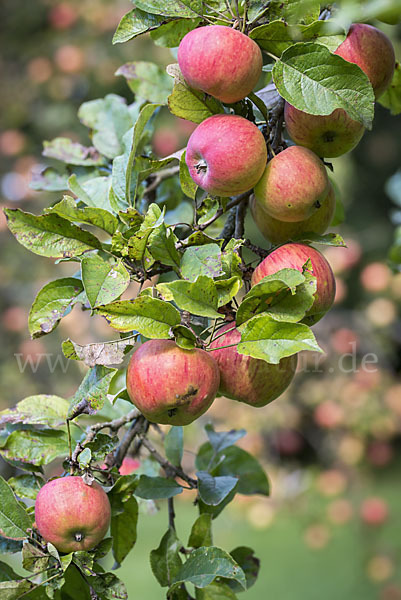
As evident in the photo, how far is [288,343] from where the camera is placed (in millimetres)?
528

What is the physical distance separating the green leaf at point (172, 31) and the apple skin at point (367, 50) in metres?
0.16

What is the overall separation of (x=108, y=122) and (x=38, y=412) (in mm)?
427

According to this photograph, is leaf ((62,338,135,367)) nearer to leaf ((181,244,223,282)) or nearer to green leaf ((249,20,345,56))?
leaf ((181,244,223,282))

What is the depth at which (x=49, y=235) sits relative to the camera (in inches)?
24.4

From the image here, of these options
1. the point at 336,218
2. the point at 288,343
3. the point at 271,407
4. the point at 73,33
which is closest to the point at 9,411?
the point at 288,343

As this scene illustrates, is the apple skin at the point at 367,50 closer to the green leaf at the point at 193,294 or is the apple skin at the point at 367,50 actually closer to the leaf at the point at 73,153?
the green leaf at the point at 193,294

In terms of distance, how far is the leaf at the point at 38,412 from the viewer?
2.26ft

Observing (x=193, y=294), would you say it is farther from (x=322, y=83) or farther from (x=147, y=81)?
(x=147, y=81)

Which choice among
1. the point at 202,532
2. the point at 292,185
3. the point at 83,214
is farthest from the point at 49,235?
the point at 202,532

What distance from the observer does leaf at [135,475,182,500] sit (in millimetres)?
706

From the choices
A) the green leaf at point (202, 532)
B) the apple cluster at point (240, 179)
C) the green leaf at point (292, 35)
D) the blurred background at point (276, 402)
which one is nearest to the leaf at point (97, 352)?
the apple cluster at point (240, 179)

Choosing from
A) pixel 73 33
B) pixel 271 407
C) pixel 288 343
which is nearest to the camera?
pixel 288 343

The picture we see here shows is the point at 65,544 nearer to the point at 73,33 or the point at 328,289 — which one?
the point at 328,289

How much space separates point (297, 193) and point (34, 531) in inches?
16.3
